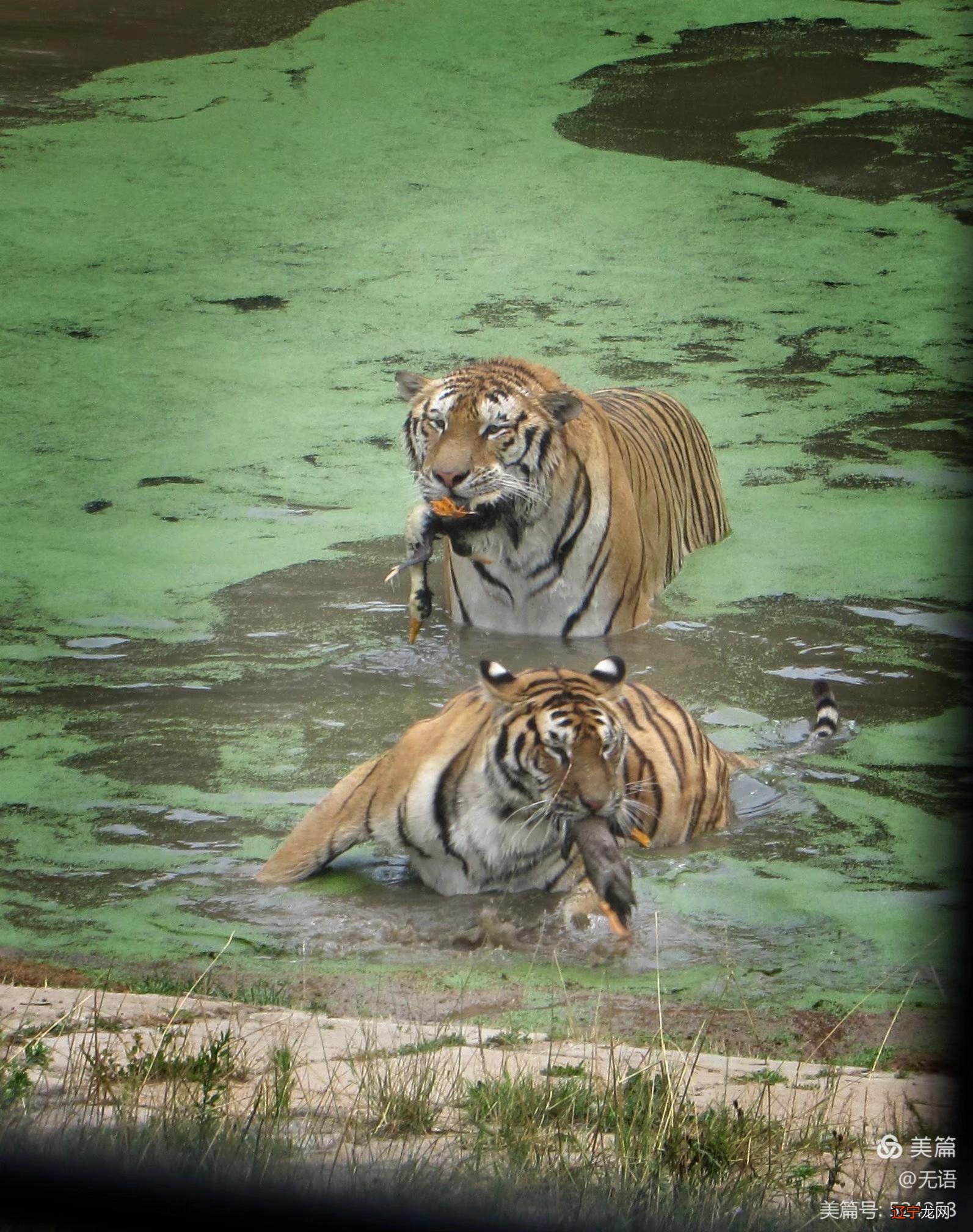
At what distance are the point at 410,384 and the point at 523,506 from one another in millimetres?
563

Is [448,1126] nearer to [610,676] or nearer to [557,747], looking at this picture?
[557,747]

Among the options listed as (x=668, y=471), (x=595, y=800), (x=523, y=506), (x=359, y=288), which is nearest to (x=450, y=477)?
(x=523, y=506)

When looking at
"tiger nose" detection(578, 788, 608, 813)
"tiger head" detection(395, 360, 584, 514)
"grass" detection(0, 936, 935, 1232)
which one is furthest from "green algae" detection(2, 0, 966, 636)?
"grass" detection(0, 936, 935, 1232)

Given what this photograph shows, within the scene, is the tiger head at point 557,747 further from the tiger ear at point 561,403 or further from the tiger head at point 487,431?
the tiger ear at point 561,403

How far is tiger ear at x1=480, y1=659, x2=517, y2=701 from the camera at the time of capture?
12.7ft

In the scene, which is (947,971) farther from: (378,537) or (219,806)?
(378,537)

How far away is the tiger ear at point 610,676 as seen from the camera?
157 inches

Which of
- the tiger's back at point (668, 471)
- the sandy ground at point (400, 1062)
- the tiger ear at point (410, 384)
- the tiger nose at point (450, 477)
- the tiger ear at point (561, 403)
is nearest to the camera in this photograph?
the sandy ground at point (400, 1062)

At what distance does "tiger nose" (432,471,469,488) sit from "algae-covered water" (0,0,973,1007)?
1.87ft

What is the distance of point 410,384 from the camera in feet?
19.4

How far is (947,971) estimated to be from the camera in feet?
11.8

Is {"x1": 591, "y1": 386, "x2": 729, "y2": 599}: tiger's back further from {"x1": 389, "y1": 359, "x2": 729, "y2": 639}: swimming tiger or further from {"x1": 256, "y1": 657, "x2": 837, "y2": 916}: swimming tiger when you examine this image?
{"x1": 256, "y1": 657, "x2": 837, "y2": 916}: swimming tiger

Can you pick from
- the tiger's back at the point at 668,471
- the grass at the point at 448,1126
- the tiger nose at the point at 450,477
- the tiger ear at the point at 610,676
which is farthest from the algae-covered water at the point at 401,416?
the grass at the point at 448,1126

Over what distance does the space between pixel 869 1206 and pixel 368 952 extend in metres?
1.58
